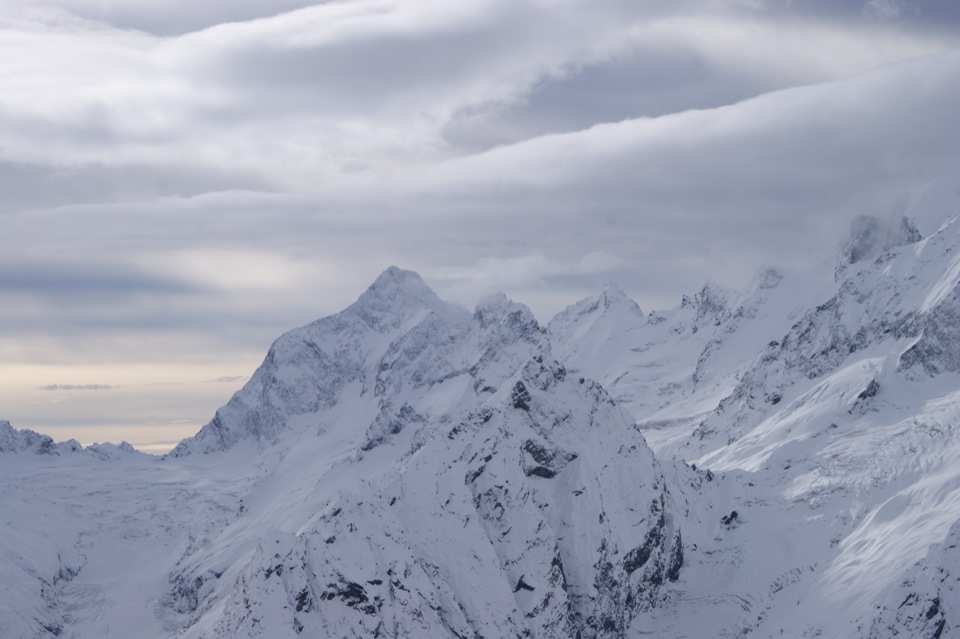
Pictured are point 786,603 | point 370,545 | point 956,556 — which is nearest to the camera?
point 956,556

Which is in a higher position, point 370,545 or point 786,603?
point 370,545

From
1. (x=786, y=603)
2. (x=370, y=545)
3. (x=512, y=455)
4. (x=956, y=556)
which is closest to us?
(x=956, y=556)

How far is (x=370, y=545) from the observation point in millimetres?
167875

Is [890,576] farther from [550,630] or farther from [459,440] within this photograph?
[459,440]

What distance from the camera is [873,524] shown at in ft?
634

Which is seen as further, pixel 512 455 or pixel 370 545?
pixel 512 455

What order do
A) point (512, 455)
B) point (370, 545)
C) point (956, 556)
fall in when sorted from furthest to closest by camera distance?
1. point (512, 455)
2. point (370, 545)
3. point (956, 556)

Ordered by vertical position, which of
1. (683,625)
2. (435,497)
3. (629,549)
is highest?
(435,497)

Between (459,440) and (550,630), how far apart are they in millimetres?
37881

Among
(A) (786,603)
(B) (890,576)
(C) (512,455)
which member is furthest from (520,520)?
(B) (890,576)

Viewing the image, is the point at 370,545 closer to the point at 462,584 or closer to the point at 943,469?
the point at 462,584

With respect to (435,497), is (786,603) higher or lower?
lower

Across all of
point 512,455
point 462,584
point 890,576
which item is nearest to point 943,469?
point 890,576

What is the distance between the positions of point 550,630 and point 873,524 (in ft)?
193
